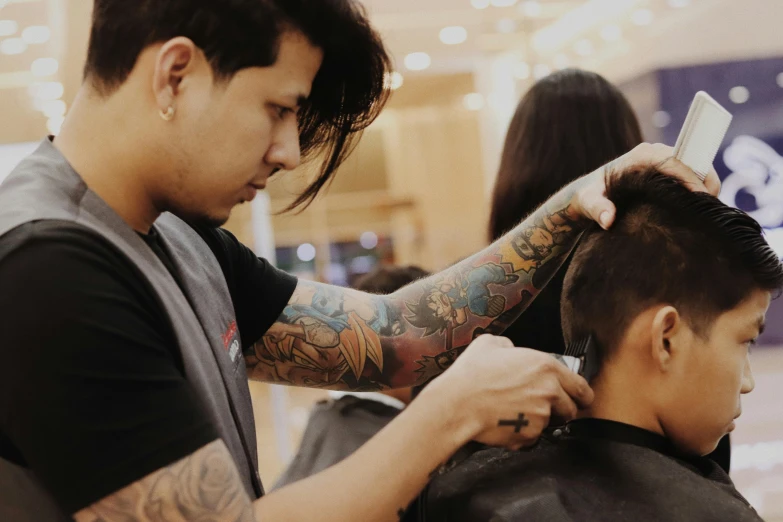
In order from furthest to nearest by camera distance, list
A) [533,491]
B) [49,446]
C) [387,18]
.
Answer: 1. [387,18]
2. [533,491]
3. [49,446]

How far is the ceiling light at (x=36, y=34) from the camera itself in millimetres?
3787

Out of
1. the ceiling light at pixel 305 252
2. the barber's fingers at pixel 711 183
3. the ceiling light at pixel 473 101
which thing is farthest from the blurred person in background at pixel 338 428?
the ceiling light at pixel 305 252

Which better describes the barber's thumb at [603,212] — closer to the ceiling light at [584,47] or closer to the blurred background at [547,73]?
the blurred background at [547,73]

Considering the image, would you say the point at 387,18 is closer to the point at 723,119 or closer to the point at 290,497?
the point at 723,119

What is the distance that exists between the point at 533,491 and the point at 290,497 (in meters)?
0.38

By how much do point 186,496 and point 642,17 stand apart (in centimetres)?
438

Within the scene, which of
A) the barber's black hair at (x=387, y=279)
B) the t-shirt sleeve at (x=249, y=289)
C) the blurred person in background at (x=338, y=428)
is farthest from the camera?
the barber's black hair at (x=387, y=279)

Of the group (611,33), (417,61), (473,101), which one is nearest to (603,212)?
(611,33)

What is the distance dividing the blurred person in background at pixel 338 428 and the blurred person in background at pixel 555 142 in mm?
505

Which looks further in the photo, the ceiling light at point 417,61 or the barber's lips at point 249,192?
the ceiling light at point 417,61

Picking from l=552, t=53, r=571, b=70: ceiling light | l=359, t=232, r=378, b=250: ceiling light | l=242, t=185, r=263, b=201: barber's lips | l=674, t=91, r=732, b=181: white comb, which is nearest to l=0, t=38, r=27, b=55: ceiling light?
l=552, t=53, r=571, b=70: ceiling light

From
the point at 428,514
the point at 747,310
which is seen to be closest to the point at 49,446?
the point at 428,514

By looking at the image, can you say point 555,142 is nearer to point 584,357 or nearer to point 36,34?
point 584,357

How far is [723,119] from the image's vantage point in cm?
126
